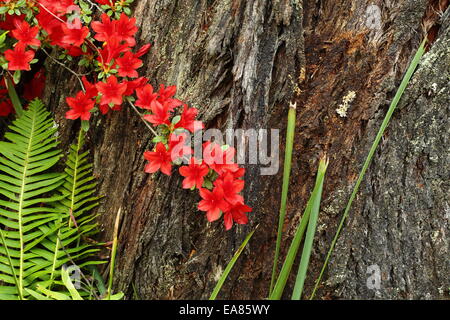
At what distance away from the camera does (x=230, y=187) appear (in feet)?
5.25

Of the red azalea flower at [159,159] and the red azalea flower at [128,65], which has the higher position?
the red azalea flower at [128,65]

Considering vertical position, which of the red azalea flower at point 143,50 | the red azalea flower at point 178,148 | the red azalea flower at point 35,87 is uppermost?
the red azalea flower at point 143,50

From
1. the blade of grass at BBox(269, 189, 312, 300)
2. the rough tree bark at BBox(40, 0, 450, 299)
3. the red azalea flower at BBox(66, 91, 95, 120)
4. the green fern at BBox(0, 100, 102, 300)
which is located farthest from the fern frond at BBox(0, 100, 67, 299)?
the blade of grass at BBox(269, 189, 312, 300)

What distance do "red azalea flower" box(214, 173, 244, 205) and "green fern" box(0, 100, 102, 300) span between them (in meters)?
0.69

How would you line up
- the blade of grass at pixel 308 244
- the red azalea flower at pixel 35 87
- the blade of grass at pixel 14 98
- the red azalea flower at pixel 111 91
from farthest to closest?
1. the red azalea flower at pixel 35 87
2. the blade of grass at pixel 14 98
3. the red azalea flower at pixel 111 91
4. the blade of grass at pixel 308 244

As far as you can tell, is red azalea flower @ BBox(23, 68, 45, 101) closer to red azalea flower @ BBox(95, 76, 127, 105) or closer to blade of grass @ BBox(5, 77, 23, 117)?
blade of grass @ BBox(5, 77, 23, 117)

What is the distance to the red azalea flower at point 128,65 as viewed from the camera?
72.7 inches

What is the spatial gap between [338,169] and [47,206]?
130 cm

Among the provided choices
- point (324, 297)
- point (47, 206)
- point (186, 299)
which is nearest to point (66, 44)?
point (47, 206)

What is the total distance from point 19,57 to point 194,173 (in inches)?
36.5

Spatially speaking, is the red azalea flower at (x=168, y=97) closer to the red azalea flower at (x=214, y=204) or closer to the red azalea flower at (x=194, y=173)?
the red azalea flower at (x=194, y=173)

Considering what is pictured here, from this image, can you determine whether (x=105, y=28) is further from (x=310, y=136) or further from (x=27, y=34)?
(x=310, y=136)

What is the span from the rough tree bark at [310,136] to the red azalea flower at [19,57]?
486 mm

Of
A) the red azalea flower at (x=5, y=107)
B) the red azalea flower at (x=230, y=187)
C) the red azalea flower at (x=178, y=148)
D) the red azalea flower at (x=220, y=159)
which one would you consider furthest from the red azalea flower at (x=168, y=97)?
the red azalea flower at (x=5, y=107)
